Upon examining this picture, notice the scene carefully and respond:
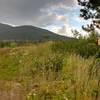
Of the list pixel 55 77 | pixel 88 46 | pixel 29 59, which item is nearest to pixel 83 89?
pixel 55 77

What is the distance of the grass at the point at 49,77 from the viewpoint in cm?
883

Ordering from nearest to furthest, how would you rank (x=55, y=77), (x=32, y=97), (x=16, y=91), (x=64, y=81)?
(x=32, y=97) → (x=16, y=91) → (x=64, y=81) → (x=55, y=77)

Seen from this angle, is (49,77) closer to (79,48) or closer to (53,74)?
(53,74)

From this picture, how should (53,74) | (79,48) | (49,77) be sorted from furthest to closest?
(79,48)
(53,74)
(49,77)

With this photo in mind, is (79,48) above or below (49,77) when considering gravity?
above

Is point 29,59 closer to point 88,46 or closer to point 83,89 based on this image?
point 88,46

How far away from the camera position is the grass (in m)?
8.83

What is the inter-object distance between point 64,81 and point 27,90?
4.98 ft

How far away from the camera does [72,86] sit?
963 cm

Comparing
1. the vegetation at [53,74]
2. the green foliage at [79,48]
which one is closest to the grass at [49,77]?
the vegetation at [53,74]

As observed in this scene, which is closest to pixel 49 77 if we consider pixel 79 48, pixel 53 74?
pixel 53 74

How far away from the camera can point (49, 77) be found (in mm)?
11125

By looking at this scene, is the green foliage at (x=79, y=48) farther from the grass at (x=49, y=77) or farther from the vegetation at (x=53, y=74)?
the grass at (x=49, y=77)

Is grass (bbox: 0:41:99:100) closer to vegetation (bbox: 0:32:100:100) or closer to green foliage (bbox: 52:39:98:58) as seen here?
vegetation (bbox: 0:32:100:100)
